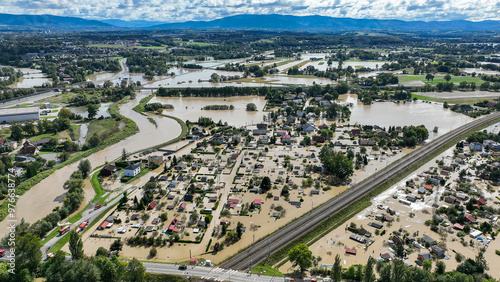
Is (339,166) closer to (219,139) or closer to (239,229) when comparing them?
(239,229)

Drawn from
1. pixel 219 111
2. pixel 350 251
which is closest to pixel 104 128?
pixel 219 111

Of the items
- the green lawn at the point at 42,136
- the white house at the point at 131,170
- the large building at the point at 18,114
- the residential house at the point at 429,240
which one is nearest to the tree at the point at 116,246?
the white house at the point at 131,170

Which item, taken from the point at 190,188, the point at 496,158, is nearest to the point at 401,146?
the point at 496,158

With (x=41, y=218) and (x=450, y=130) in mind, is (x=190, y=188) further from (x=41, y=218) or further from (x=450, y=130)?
(x=450, y=130)

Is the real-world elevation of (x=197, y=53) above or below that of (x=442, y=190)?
above

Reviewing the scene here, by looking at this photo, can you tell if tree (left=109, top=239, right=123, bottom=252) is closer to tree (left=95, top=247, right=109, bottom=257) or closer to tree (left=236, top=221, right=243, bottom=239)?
tree (left=95, top=247, right=109, bottom=257)

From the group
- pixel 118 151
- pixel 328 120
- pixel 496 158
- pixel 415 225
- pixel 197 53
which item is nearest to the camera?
pixel 415 225
